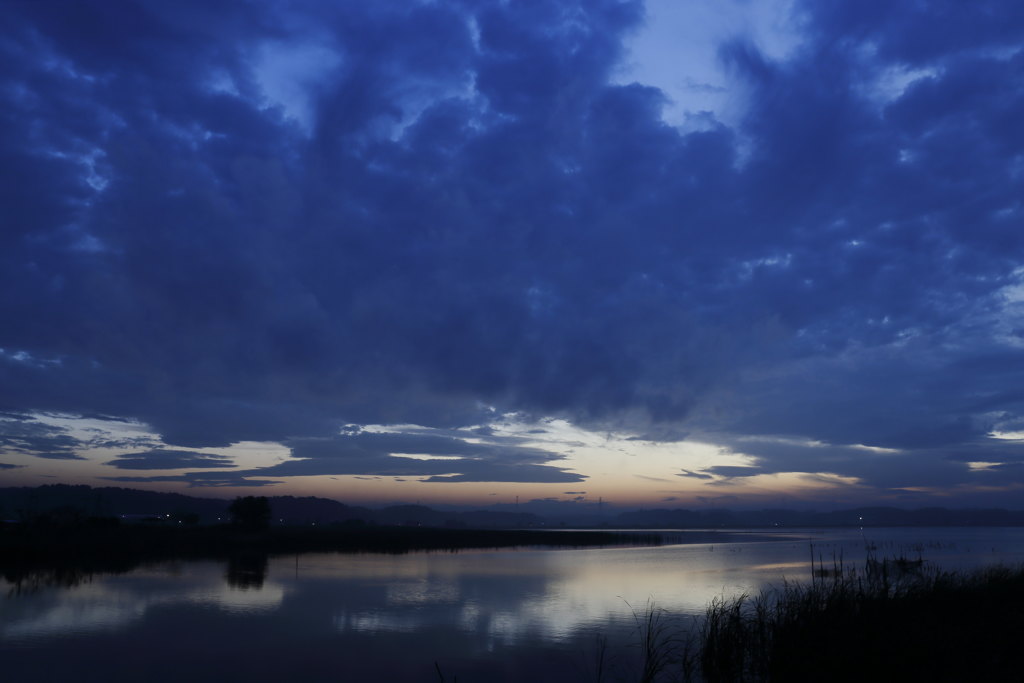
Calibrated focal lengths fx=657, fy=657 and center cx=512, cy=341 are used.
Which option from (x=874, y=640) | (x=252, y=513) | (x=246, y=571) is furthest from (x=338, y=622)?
(x=252, y=513)

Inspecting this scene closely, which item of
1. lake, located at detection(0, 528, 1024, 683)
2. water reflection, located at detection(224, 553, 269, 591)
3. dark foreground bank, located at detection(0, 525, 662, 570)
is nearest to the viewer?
lake, located at detection(0, 528, 1024, 683)

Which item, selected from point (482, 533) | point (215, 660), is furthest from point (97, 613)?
point (482, 533)

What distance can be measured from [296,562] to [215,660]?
3840cm

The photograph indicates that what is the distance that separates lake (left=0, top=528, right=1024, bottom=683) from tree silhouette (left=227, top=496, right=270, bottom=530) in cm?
3390

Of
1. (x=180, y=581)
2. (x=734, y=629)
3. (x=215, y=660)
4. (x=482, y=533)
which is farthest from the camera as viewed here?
(x=482, y=533)

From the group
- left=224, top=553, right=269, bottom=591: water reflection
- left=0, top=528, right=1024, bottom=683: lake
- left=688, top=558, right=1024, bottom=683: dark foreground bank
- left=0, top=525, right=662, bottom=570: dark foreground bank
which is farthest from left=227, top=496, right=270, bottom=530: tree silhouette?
left=688, top=558, right=1024, bottom=683: dark foreground bank

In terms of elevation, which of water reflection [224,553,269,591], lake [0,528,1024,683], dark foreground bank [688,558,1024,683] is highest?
dark foreground bank [688,558,1024,683]

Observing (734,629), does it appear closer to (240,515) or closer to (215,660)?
(215,660)

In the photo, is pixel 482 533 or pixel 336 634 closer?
pixel 336 634

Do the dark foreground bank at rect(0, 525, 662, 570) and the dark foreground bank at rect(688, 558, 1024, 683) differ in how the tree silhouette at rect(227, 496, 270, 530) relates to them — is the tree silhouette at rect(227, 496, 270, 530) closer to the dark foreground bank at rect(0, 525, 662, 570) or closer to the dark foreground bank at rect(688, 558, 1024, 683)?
the dark foreground bank at rect(0, 525, 662, 570)

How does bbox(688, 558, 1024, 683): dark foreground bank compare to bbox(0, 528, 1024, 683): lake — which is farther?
bbox(0, 528, 1024, 683): lake

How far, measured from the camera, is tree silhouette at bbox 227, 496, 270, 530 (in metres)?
83.9

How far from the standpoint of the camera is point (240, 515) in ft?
278

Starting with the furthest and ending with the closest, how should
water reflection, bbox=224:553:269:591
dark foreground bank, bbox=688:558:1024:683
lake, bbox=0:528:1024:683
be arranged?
water reflection, bbox=224:553:269:591
lake, bbox=0:528:1024:683
dark foreground bank, bbox=688:558:1024:683
